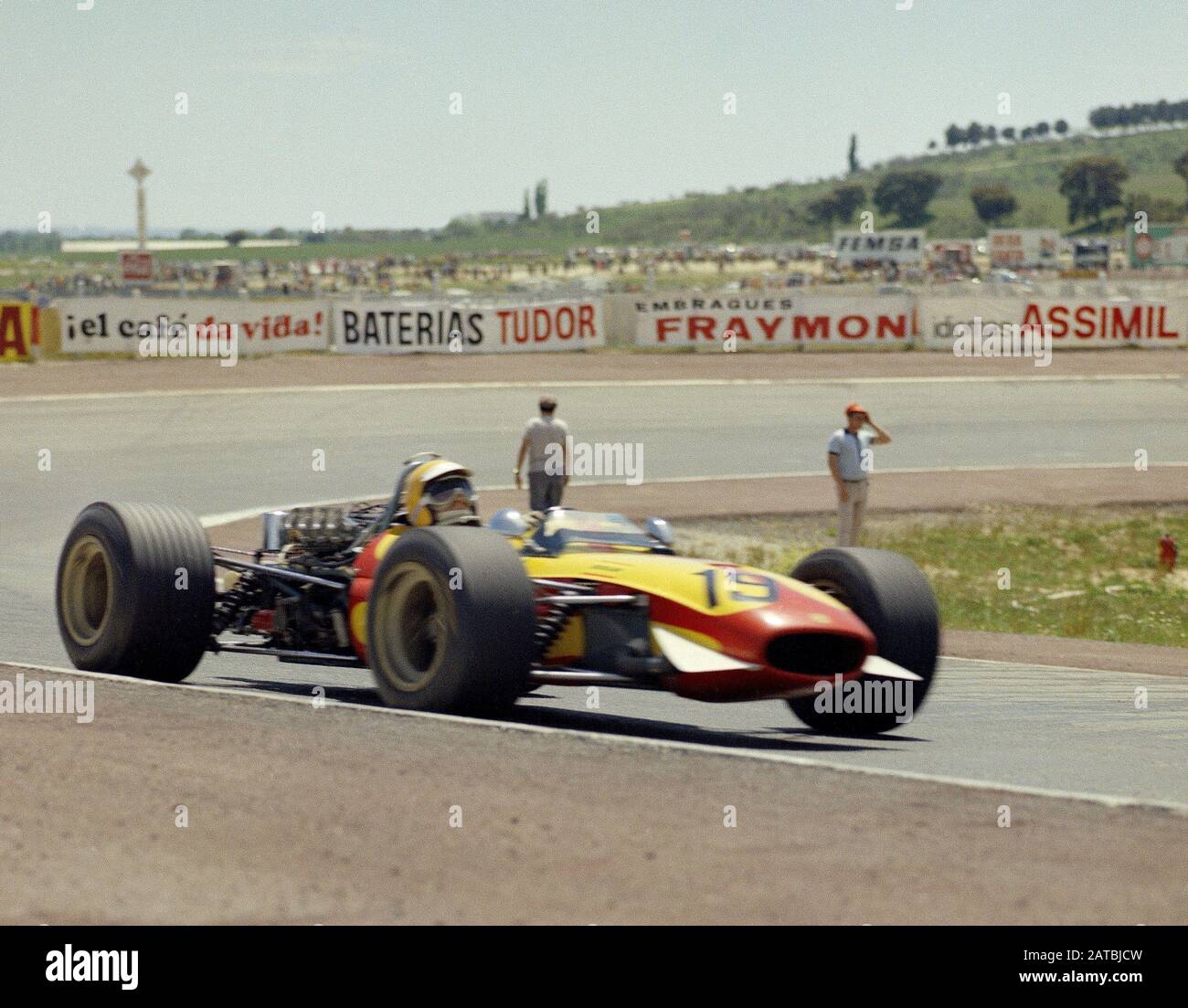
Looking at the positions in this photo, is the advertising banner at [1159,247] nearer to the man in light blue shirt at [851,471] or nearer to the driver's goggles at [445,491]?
the man in light blue shirt at [851,471]

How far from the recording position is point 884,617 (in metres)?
9.45

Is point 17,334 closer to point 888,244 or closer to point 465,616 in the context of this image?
point 465,616

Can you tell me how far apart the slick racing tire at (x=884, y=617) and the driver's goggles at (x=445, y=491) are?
215 cm

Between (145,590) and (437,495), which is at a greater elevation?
(437,495)

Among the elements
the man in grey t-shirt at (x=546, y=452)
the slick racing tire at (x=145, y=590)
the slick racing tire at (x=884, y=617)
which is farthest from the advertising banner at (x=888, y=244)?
the slick racing tire at (x=884, y=617)

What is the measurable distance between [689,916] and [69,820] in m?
2.42

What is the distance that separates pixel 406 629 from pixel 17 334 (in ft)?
106

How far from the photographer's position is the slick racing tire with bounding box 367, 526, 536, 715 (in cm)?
852

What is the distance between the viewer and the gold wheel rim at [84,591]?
1077cm

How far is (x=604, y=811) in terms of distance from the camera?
6.60 m

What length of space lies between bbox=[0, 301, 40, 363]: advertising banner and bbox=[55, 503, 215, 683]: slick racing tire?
98.3 ft
